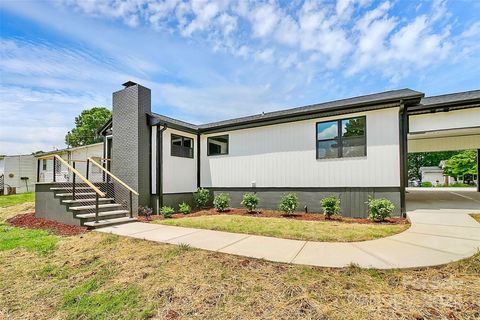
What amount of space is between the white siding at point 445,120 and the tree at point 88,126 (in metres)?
39.6

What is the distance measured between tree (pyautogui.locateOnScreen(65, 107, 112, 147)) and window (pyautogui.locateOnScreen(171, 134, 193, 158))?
3199cm

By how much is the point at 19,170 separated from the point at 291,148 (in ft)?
80.9

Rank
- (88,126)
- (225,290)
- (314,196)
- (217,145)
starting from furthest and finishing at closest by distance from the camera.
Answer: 1. (88,126)
2. (217,145)
3. (314,196)
4. (225,290)

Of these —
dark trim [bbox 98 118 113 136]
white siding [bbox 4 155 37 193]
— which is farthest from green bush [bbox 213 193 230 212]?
white siding [bbox 4 155 37 193]

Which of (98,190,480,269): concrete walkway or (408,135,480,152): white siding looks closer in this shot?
(98,190,480,269): concrete walkway

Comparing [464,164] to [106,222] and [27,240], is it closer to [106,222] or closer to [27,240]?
[106,222]

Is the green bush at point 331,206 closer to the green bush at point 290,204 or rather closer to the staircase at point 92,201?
the green bush at point 290,204

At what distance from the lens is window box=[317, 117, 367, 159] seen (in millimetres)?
8297

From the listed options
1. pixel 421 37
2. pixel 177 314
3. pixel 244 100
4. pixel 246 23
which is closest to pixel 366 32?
pixel 421 37

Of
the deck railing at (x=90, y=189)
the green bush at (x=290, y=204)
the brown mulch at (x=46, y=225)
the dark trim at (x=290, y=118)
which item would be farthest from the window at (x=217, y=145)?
the brown mulch at (x=46, y=225)

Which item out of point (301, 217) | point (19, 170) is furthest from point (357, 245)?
point (19, 170)

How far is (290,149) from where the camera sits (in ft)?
31.4

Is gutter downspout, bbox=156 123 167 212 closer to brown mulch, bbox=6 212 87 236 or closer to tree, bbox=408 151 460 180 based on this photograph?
Result: brown mulch, bbox=6 212 87 236

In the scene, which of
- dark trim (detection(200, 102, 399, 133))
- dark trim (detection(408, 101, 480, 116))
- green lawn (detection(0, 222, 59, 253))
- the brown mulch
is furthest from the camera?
dark trim (detection(200, 102, 399, 133))
